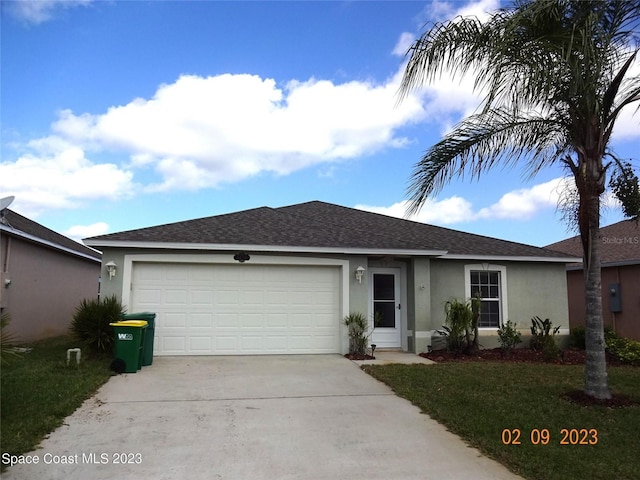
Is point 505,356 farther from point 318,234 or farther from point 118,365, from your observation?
point 118,365

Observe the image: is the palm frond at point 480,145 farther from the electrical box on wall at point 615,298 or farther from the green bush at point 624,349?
the electrical box on wall at point 615,298

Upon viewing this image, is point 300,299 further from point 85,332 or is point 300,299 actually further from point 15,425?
point 15,425

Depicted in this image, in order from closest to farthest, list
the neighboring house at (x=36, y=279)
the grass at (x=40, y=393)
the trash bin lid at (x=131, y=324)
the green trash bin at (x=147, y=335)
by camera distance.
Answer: the grass at (x=40, y=393) → the trash bin lid at (x=131, y=324) → the green trash bin at (x=147, y=335) → the neighboring house at (x=36, y=279)

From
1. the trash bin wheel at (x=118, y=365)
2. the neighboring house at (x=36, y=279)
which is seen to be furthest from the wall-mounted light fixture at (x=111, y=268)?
the trash bin wheel at (x=118, y=365)

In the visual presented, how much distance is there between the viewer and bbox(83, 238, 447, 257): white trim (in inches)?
412

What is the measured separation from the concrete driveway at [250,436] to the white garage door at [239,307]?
100 inches

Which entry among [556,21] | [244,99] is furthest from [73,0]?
[556,21]

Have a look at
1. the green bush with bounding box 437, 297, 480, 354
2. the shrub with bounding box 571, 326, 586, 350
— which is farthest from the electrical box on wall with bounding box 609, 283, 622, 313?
the green bush with bounding box 437, 297, 480, 354

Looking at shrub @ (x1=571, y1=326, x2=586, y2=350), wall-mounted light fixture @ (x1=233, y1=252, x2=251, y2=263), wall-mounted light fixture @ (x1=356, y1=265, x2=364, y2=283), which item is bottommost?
shrub @ (x1=571, y1=326, x2=586, y2=350)

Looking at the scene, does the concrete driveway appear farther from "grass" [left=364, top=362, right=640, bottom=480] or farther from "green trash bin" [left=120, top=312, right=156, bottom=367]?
"green trash bin" [left=120, top=312, right=156, bottom=367]

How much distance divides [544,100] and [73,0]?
8.23 meters

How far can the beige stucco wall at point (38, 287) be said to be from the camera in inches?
481

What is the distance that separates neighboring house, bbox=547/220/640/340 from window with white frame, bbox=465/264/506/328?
13.8 ft

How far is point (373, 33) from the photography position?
10156 millimetres
